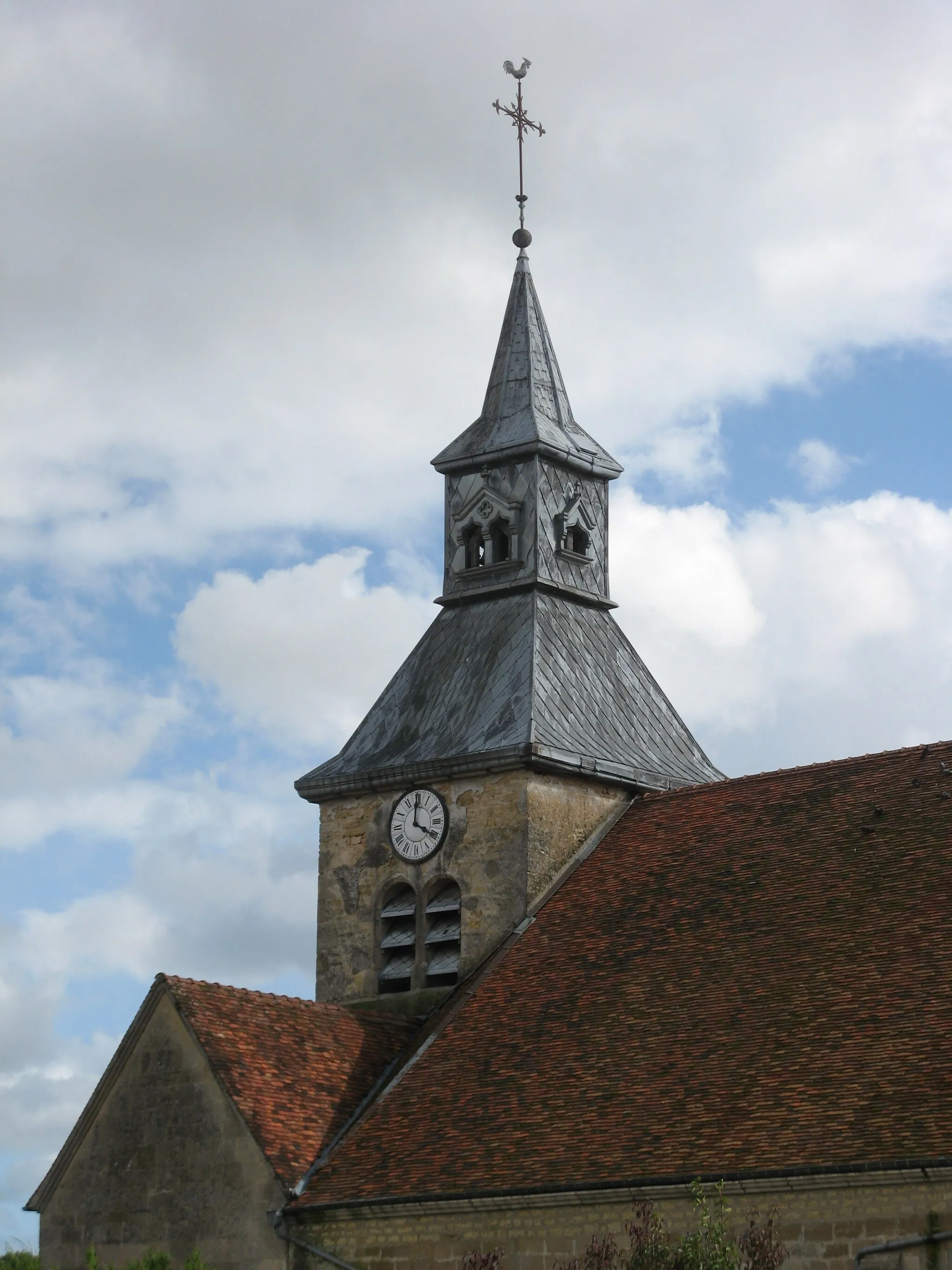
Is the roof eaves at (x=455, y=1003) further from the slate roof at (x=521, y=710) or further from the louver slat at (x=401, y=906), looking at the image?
the louver slat at (x=401, y=906)

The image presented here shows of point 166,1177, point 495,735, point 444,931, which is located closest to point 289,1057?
point 166,1177

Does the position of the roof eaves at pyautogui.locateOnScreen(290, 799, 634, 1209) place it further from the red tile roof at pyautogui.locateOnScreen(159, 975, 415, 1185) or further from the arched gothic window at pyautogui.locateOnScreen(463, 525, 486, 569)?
the arched gothic window at pyautogui.locateOnScreen(463, 525, 486, 569)

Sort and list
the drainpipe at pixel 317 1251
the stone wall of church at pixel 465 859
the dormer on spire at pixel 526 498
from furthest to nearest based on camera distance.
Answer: the dormer on spire at pixel 526 498 → the stone wall of church at pixel 465 859 → the drainpipe at pixel 317 1251

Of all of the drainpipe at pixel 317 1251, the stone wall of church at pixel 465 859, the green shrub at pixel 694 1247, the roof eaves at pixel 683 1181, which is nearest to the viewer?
the green shrub at pixel 694 1247

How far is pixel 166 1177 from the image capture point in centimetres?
2541

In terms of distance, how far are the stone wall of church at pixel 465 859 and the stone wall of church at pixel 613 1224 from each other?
5530 millimetres

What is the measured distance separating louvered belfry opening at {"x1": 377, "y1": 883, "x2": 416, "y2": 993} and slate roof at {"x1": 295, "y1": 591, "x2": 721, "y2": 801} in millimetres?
1671

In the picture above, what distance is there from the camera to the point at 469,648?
31.5 metres

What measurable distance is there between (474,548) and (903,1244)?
16.0 meters

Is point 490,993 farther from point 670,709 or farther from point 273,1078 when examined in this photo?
point 670,709

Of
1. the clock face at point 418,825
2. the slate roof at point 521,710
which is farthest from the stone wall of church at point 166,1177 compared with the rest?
the slate roof at point 521,710

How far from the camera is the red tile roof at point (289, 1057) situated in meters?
24.8

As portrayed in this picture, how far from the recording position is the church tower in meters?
28.7

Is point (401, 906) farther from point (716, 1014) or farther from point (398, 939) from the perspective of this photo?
point (716, 1014)
